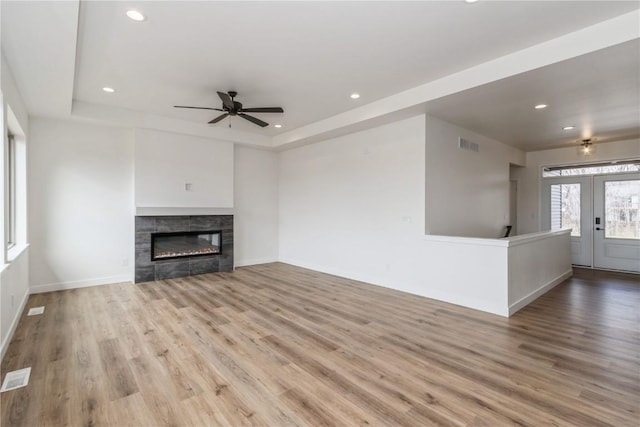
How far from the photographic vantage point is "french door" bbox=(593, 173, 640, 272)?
641 centimetres

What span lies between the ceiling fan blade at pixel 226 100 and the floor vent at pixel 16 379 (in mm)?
3366

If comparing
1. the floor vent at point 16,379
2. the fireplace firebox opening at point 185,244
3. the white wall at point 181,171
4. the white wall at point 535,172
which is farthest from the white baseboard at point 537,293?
the white wall at point 181,171

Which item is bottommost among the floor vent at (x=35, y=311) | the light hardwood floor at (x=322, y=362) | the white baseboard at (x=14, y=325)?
the light hardwood floor at (x=322, y=362)

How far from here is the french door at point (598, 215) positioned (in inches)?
254

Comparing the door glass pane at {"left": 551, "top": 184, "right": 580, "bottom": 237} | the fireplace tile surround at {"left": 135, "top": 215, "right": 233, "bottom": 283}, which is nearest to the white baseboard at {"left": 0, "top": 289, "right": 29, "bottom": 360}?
the fireplace tile surround at {"left": 135, "top": 215, "right": 233, "bottom": 283}

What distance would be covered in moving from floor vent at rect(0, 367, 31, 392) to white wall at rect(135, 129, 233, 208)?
346 centimetres

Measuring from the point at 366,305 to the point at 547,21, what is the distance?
3.66 metres

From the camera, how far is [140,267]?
549 cm

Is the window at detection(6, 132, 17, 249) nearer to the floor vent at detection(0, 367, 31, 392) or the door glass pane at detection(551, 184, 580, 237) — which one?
the floor vent at detection(0, 367, 31, 392)

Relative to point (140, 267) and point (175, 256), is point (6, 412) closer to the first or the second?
point (140, 267)

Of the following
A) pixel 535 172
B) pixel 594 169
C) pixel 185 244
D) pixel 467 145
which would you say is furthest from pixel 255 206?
pixel 594 169

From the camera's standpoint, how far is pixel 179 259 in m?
5.96

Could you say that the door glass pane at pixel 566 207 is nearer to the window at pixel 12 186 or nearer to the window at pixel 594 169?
the window at pixel 594 169

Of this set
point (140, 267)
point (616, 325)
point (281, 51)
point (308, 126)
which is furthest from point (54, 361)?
point (616, 325)
